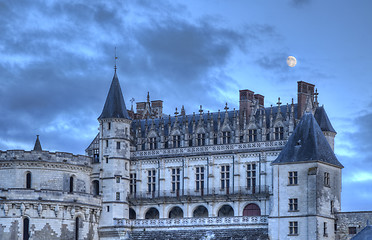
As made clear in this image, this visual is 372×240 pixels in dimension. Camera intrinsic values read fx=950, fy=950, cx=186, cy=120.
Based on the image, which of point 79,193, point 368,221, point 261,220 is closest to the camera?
point 368,221

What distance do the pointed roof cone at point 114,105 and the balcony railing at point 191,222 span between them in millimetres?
8483

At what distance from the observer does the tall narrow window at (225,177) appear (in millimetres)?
72938

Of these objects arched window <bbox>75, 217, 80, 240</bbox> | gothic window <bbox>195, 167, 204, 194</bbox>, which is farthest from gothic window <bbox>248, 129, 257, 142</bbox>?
arched window <bbox>75, 217, 80, 240</bbox>

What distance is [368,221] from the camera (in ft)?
202

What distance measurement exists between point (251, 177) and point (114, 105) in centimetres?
1301

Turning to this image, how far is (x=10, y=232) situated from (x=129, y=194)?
10.6 metres

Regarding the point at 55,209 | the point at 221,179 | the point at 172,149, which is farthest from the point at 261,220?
the point at 55,209

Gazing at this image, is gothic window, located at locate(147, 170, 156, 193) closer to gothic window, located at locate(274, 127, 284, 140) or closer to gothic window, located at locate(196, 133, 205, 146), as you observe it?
gothic window, located at locate(196, 133, 205, 146)

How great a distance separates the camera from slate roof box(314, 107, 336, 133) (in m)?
72.8

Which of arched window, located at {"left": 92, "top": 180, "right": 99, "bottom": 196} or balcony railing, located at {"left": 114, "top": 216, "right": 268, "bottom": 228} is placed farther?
arched window, located at {"left": 92, "top": 180, "right": 99, "bottom": 196}

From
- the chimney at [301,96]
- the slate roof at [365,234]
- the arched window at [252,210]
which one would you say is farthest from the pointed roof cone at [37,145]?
the slate roof at [365,234]

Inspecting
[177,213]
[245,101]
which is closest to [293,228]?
[245,101]

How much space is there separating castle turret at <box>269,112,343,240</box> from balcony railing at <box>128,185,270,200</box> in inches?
213

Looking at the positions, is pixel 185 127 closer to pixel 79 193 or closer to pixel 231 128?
pixel 231 128
